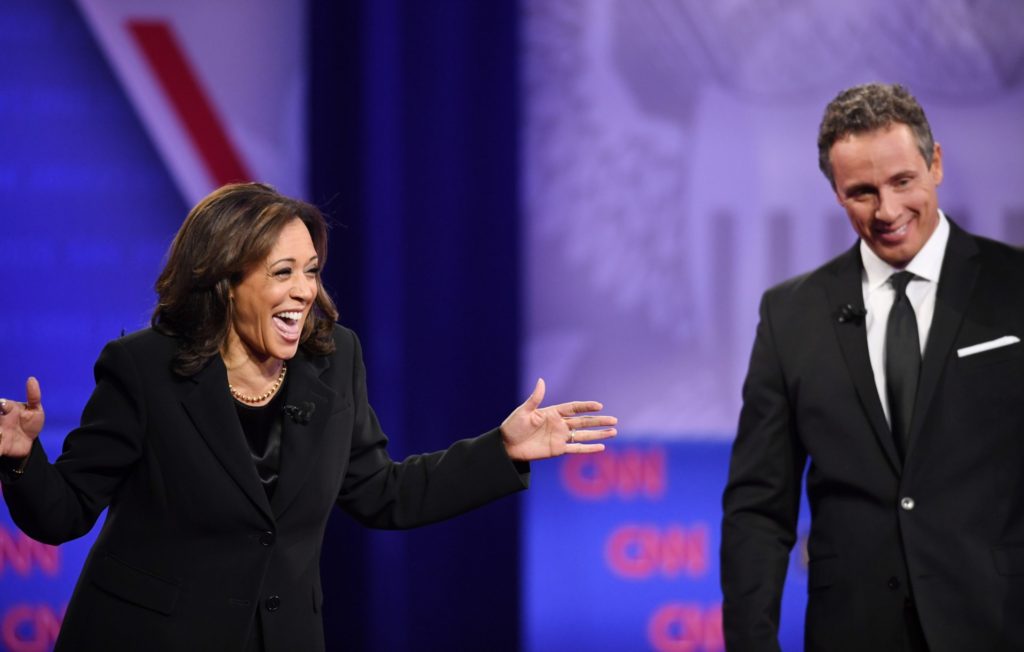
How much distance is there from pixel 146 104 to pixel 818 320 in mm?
2701

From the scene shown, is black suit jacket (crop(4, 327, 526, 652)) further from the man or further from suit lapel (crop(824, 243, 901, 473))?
suit lapel (crop(824, 243, 901, 473))

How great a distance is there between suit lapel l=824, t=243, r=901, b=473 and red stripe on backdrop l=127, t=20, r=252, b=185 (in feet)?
7.78

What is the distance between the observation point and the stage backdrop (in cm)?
411

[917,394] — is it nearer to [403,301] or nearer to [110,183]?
[403,301]

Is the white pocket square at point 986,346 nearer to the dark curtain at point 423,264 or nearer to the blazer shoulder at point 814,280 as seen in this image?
the blazer shoulder at point 814,280

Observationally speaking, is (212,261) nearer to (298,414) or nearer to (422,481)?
(298,414)

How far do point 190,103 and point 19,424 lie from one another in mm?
2334

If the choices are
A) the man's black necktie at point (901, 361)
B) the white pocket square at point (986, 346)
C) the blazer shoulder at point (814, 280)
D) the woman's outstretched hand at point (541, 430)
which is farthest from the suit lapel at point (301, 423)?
the white pocket square at point (986, 346)

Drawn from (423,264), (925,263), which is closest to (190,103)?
(423,264)

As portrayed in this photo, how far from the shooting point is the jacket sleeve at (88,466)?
2.15 metres

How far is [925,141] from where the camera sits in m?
2.45

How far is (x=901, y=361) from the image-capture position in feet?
7.88

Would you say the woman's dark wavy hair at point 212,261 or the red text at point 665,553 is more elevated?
A: the woman's dark wavy hair at point 212,261

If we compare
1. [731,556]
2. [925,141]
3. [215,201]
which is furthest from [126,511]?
[925,141]
